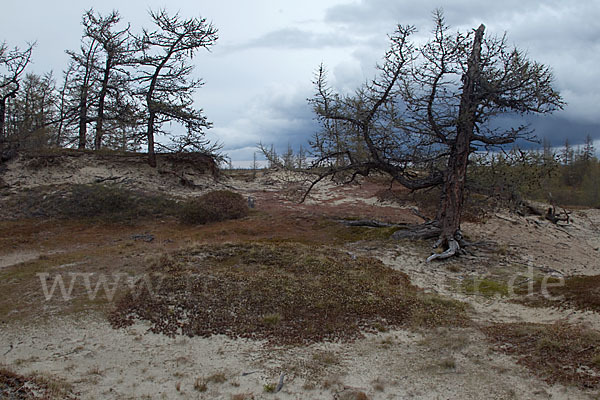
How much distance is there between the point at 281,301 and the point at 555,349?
3.93m

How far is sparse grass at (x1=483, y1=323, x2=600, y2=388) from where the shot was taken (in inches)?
174

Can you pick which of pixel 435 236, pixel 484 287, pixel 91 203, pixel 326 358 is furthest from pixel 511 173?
pixel 91 203

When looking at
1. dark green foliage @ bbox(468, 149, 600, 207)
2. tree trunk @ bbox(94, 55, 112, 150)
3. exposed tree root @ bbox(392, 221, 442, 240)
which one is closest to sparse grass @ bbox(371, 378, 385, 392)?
exposed tree root @ bbox(392, 221, 442, 240)

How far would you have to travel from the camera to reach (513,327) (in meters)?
5.91

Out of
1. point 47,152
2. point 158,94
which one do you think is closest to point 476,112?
point 158,94

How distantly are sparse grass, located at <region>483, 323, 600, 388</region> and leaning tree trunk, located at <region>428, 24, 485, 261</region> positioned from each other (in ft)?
16.9

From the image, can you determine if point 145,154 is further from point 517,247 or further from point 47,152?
point 517,247

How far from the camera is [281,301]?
6977 millimetres

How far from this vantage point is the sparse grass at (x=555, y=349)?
4.43m

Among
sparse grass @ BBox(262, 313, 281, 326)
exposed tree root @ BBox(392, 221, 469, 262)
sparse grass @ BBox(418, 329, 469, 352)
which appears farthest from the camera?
exposed tree root @ BBox(392, 221, 469, 262)

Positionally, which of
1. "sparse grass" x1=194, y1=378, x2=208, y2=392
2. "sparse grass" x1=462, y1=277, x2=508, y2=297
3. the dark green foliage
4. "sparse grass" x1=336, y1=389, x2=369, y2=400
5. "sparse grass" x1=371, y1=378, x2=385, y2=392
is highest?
the dark green foliage

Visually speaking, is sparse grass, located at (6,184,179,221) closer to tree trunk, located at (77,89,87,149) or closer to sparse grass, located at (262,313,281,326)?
tree trunk, located at (77,89,87,149)

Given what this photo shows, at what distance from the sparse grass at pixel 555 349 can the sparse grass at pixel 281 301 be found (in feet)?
2.78

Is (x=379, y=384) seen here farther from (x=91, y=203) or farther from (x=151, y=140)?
(x=151, y=140)
